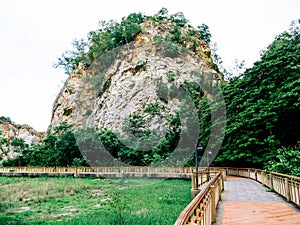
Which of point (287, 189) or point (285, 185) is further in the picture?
point (285, 185)

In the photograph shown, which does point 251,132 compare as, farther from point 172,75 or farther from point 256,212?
point 172,75

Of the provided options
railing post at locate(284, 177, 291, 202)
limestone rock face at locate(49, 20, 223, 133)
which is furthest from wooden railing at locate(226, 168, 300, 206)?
limestone rock face at locate(49, 20, 223, 133)

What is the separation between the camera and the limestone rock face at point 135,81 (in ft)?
123

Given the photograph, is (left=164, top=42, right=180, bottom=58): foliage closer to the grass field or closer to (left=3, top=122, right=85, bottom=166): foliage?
(left=3, top=122, right=85, bottom=166): foliage

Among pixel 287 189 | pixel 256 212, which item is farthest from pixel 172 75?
pixel 256 212

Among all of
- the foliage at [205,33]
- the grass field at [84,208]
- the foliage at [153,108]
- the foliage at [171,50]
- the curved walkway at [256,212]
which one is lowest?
the grass field at [84,208]

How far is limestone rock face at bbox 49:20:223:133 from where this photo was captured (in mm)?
37438

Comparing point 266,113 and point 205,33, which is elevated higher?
point 205,33

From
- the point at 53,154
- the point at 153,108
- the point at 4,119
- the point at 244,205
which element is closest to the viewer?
the point at 244,205

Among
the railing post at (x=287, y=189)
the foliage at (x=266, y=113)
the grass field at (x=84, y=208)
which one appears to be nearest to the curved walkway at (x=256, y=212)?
the railing post at (x=287, y=189)

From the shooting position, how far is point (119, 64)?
143ft

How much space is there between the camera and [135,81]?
39531 millimetres

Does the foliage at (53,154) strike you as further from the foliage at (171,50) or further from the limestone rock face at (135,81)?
the foliage at (171,50)

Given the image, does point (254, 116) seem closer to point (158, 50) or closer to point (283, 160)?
point (283, 160)
